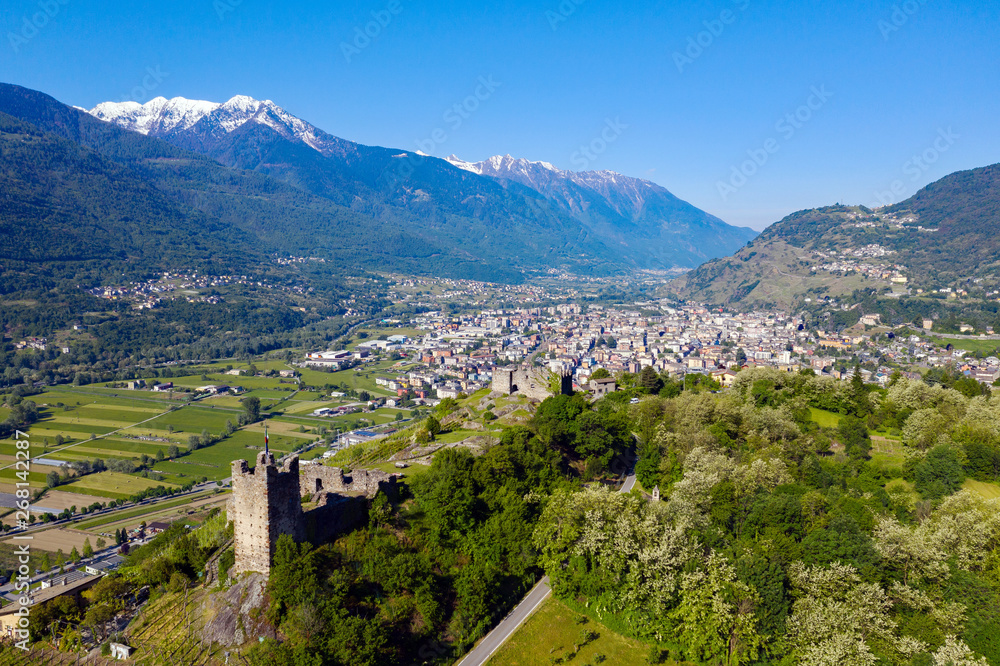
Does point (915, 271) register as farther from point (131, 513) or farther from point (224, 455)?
point (131, 513)

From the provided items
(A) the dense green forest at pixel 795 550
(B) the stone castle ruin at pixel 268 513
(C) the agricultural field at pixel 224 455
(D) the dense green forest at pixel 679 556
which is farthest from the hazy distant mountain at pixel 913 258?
(B) the stone castle ruin at pixel 268 513

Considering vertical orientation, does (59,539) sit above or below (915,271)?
below

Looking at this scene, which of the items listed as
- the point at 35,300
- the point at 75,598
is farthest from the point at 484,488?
the point at 35,300

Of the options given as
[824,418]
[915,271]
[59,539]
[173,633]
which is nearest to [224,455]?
[59,539]

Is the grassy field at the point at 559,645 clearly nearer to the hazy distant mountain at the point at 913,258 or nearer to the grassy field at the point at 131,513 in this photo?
the grassy field at the point at 131,513

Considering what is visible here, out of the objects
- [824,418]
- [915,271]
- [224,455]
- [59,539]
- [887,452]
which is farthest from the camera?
[915,271]

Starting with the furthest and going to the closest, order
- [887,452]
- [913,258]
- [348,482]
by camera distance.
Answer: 1. [913,258]
2. [887,452]
3. [348,482]
